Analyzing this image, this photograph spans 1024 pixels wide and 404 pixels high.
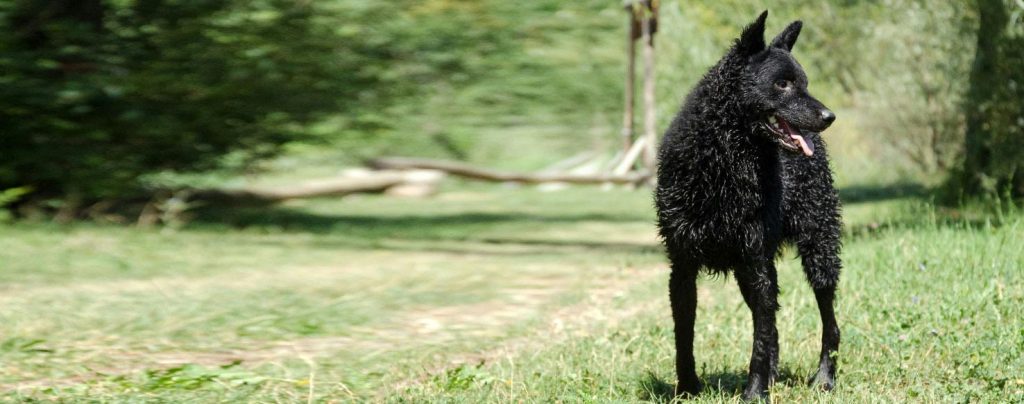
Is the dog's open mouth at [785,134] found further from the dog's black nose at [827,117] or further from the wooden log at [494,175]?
the wooden log at [494,175]

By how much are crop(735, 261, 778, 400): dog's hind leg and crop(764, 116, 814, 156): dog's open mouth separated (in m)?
0.53

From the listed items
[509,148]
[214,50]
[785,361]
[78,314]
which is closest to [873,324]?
[785,361]

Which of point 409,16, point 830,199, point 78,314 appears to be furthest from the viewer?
Answer: point 409,16

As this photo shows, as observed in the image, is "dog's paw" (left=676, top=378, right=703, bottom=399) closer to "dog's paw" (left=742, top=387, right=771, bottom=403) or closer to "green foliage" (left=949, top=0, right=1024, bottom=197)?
"dog's paw" (left=742, top=387, right=771, bottom=403)

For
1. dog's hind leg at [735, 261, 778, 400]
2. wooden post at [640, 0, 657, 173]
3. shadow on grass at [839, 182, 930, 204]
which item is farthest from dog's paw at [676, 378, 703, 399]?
wooden post at [640, 0, 657, 173]

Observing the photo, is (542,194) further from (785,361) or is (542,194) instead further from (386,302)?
(785,361)

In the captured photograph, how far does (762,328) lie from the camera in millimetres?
4902

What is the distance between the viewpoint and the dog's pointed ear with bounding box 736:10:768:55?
4.77 meters

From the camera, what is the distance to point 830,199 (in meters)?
5.57

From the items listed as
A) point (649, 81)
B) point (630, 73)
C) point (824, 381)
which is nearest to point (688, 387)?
point (824, 381)

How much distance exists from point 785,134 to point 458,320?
355 cm

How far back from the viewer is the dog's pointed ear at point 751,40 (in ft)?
15.6

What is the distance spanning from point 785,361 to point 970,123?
7.83 meters

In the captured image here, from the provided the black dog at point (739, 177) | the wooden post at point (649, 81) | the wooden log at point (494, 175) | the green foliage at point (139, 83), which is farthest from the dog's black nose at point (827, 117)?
the wooden log at point (494, 175)
